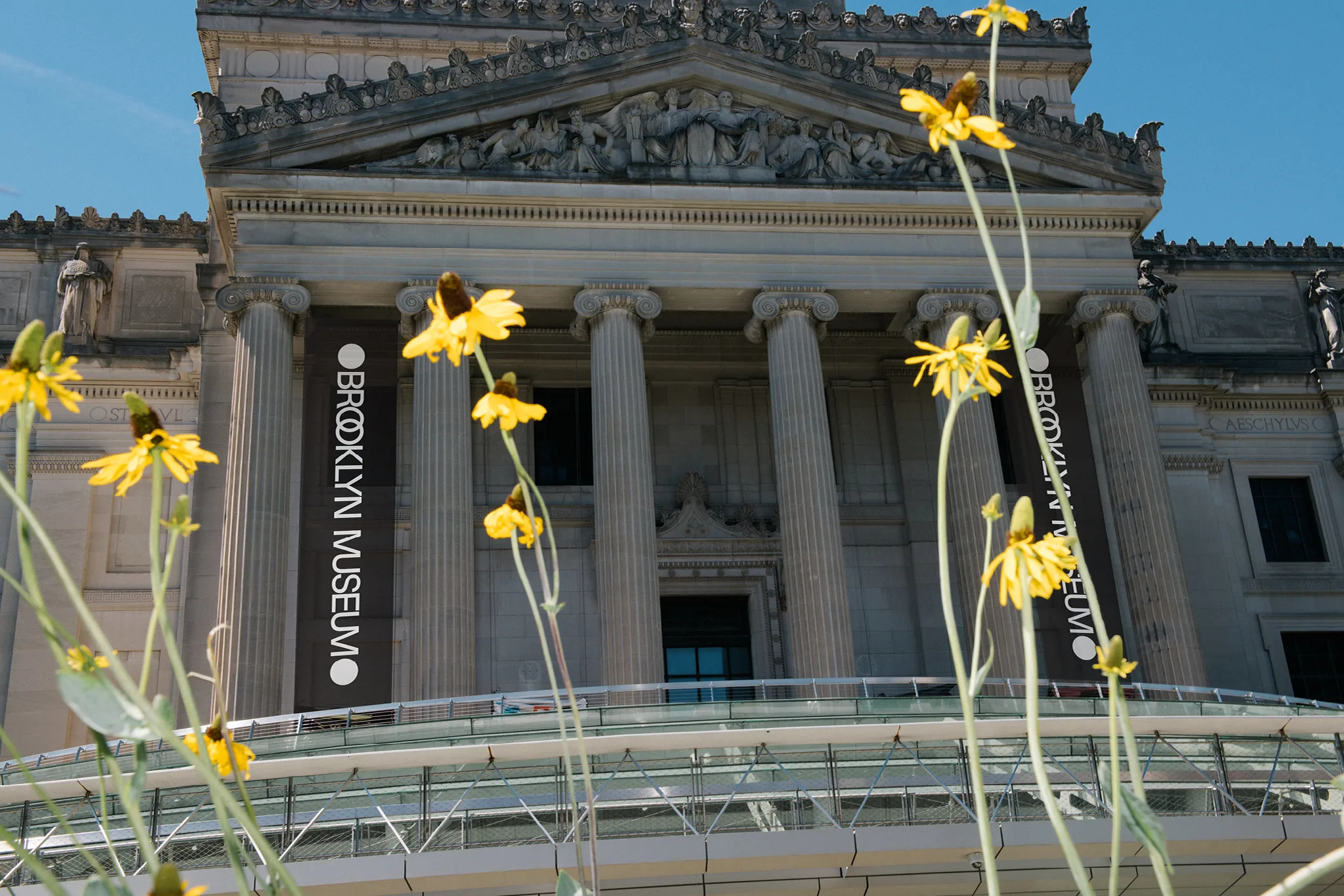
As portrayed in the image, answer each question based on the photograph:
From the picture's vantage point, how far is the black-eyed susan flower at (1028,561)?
502cm

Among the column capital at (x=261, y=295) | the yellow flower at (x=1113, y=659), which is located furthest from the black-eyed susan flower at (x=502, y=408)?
the column capital at (x=261, y=295)

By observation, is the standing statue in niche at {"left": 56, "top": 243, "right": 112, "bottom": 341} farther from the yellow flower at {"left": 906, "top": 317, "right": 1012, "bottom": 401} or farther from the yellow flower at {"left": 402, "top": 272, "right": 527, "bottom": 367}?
the yellow flower at {"left": 906, "top": 317, "right": 1012, "bottom": 401}

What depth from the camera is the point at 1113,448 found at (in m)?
32.7

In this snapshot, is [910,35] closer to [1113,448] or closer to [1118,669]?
[1113,448]

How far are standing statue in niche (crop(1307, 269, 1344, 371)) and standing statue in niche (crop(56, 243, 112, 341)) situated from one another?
33055 millimetres

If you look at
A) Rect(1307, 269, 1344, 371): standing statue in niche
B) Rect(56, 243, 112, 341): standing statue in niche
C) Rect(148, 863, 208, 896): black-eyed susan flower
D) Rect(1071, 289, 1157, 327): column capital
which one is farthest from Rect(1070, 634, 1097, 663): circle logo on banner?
Rect(148, 863, 208, 896): black-eyed susan flower

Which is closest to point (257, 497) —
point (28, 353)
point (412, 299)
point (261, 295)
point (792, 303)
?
point (261, 295)

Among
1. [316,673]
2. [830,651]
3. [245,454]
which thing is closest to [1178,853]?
[830,651]

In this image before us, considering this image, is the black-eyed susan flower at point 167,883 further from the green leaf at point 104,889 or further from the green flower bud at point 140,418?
the green flower bud at point 140,418

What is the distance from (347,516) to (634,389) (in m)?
6.34

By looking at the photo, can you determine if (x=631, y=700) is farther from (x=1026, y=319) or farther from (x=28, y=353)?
(x=28, y=353)

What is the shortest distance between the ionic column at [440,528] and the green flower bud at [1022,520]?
2411cm

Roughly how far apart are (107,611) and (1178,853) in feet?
81.2

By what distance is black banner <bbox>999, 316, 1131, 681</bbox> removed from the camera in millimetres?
30922
